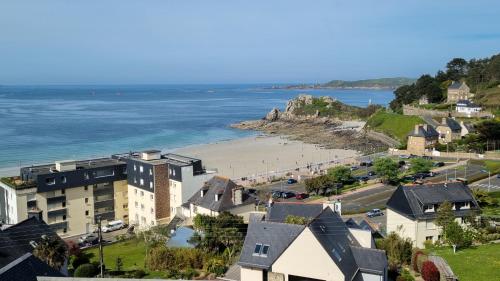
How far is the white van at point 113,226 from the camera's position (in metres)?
40.0

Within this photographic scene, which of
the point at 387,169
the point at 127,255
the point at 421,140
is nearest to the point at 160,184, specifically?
the point at 127,255

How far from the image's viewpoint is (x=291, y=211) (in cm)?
2447

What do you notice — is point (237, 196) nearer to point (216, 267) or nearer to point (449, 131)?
point (216, 267)

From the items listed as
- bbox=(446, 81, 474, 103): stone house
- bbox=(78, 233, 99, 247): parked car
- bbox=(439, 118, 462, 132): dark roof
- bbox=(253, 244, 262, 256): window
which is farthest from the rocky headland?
bbox=(253, 244, 262, 256): window

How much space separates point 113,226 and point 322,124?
80260 mm

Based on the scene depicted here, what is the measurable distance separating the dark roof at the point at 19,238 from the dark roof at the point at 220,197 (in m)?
11.2

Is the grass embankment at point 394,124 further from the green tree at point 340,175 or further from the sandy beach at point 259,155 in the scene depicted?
the green tree at point 340,175

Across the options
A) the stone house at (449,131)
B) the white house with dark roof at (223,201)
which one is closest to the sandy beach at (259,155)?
the stone house at (449,131)

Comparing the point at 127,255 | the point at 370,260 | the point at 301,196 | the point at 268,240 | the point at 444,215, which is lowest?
the point at 127,255

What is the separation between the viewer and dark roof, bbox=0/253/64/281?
14.1m

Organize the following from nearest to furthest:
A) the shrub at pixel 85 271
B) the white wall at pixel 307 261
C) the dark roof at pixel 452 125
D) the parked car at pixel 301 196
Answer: the white wall at pixel 307 261 → the shrub at pixel 85 271 → the parked car at pixel 301 196 → the dark roof at pixel 452 125

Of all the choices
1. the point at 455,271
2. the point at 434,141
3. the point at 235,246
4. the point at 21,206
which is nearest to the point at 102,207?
the point at 21,206

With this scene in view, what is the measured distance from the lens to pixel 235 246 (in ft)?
81.9

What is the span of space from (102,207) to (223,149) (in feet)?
134
